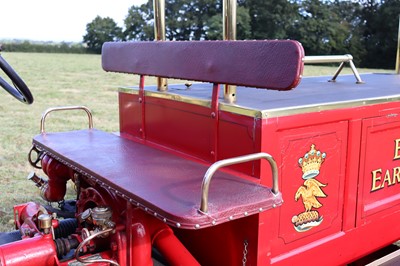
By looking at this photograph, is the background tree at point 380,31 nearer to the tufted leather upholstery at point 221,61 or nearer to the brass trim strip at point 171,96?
the brass trim strip at point 171,96

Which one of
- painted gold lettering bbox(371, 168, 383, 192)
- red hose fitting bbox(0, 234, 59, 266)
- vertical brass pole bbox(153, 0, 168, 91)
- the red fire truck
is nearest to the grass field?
the red fire truck

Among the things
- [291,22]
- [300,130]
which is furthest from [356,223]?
[291,22]

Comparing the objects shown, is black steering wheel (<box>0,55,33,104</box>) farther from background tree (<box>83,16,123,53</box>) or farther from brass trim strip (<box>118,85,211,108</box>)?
background tree (<box>83,16,123,53</box>)

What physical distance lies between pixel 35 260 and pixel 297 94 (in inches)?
64.5

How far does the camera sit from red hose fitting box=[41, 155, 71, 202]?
2.89 meters

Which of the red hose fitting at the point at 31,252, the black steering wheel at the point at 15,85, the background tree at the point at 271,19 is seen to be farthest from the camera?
the background tree at the point at 271,19

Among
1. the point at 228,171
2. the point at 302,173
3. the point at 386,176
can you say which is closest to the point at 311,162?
the point at 302,173

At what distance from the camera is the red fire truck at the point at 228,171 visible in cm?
190

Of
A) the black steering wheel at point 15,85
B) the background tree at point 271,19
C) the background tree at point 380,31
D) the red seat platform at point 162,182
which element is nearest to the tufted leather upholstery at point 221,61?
the red seat platform at point 162,182

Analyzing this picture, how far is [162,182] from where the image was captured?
2.00 m

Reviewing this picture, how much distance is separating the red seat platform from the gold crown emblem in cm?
36

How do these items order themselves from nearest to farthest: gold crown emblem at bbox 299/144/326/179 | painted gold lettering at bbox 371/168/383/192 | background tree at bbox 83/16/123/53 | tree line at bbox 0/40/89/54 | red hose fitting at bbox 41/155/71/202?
gold crown emblem at bbox 299/144/326/179 < painted gold lettering at bbox 371/168/383/192 < red hose fitting at bbox 41/155/71/202 < tree line at bbox 0/40/89/54 < background tree at bbox 83/16/123/53

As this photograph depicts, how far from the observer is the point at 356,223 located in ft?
8.45

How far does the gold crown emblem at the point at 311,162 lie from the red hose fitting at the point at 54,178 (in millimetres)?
1473
